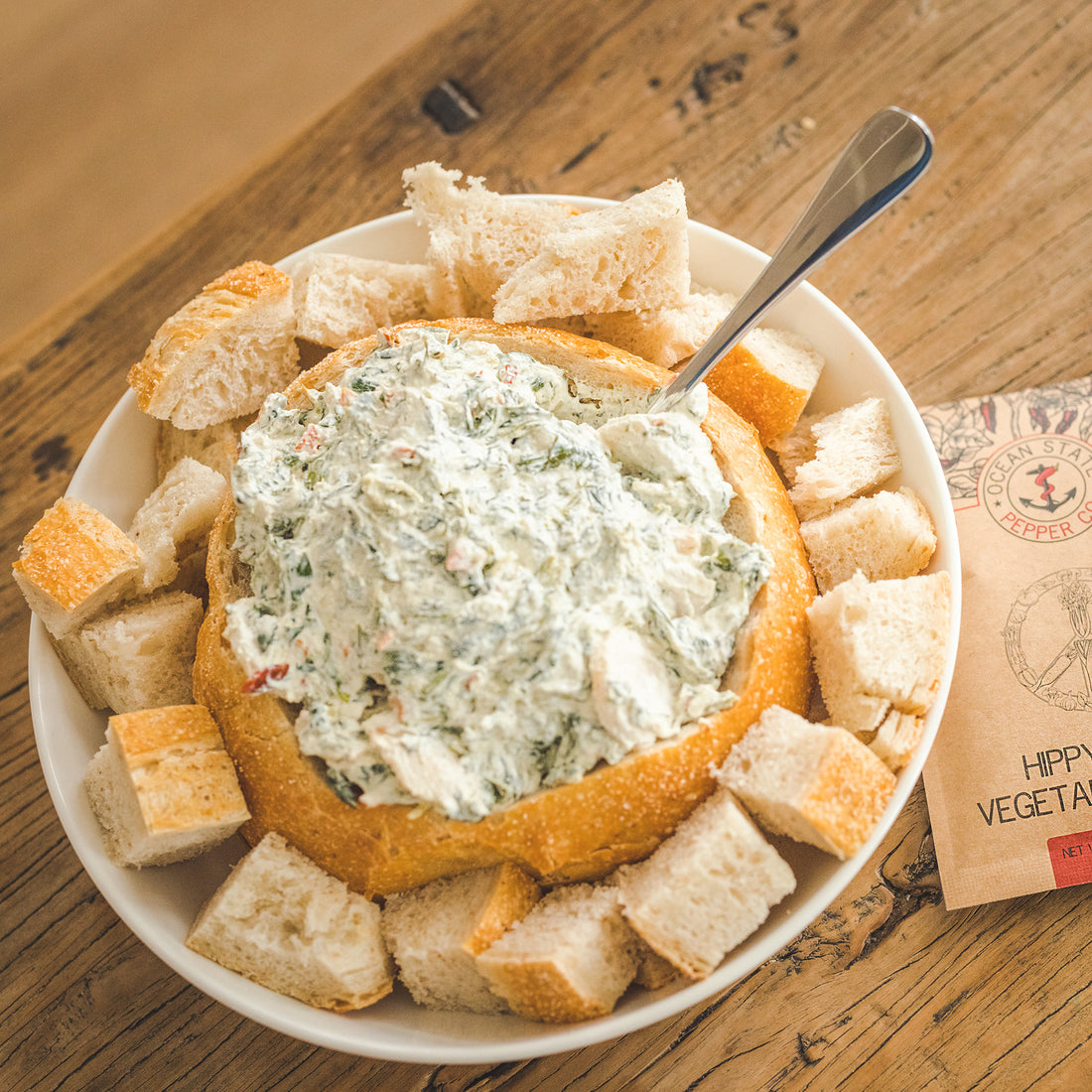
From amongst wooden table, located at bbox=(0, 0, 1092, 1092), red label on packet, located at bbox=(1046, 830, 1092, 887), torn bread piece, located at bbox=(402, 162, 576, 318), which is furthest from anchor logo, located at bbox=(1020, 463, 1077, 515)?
torn bread piece, located at bbox=(402, 162, 576, 318)

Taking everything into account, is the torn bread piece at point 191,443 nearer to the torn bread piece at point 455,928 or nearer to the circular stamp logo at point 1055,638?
the torn bread piece at point 455,928

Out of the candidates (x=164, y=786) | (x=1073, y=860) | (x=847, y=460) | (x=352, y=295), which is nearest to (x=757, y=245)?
(x=847, y=460)

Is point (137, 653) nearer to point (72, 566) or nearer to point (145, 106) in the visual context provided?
point (72, 566)

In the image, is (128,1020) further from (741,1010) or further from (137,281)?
(137,281)

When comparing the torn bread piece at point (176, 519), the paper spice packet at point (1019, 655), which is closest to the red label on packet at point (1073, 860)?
the paper spice packet at point (1019, 655)

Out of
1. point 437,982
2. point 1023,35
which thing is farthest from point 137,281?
point 1023,35

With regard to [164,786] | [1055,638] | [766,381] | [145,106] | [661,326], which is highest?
[145,106]
